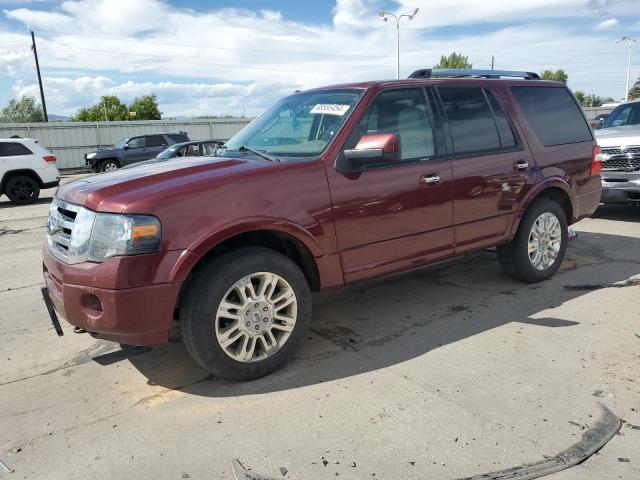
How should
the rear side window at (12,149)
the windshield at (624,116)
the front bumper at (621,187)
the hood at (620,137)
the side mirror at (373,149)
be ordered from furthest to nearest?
the rear side window at (12,149) < the windshield at (624,116) < the hood at (620,137) < the front bumper at (621,187) < the side mirror at (373,149)

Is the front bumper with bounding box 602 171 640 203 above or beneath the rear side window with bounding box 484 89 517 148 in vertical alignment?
beneath

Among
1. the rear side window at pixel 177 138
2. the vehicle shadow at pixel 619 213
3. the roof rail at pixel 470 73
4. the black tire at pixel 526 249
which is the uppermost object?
the roof rail at pixel 470 73

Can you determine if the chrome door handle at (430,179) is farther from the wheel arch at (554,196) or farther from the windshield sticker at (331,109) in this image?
the wheel arch at (554,196)

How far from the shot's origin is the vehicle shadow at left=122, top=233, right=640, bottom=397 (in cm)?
352

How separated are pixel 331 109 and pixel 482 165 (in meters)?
1.36

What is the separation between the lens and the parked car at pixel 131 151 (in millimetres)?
22344

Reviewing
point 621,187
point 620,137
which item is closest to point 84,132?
point 620,137

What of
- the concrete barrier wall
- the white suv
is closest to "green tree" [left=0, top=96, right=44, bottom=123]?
the concrete barrier wall

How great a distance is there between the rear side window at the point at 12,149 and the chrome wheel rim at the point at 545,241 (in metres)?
13.4

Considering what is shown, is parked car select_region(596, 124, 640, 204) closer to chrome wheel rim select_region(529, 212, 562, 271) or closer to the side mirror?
chrome wheel rim select_region(529, 212, 562, 271)

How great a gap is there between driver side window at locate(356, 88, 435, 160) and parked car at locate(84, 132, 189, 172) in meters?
19.6

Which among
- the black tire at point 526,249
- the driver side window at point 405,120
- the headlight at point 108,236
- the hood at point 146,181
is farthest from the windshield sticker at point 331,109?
the black tire at point 526,249

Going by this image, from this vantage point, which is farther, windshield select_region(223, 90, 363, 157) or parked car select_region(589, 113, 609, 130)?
parked car select_region(589, 113, 609, 130)

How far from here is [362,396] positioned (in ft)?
10.4
